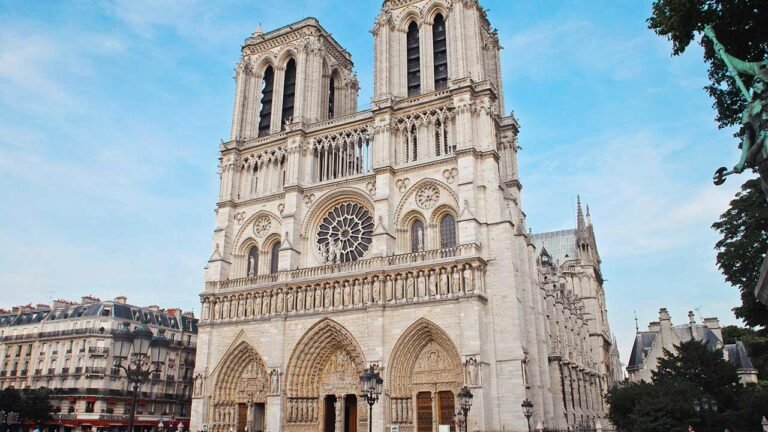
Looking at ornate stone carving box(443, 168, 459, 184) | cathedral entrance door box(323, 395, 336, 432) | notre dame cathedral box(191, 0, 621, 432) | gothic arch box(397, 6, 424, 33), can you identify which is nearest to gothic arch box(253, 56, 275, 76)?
notre dame cathedral box(191, 0, 621, 432)

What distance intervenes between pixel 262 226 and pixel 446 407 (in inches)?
548

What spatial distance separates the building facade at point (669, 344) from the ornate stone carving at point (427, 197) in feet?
70.4

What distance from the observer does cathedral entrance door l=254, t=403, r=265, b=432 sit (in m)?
29.1

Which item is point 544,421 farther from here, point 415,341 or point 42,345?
point 42,345

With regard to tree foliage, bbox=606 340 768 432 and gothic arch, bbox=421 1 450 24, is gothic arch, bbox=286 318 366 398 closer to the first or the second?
tree foliage, bbox=606 340 768 432

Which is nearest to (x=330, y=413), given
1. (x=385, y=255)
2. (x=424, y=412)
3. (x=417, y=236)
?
(x=424, y=412)

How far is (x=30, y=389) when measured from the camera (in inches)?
1454

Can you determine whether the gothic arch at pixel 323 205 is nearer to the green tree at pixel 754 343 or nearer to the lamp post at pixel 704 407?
the lamp post at pixel 704 407

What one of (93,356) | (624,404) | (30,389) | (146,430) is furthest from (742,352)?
(30,389)

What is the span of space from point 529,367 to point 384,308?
6.64 meters

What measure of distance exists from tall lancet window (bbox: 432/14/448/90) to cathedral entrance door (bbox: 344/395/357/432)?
51.9ft

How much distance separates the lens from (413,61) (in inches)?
1272

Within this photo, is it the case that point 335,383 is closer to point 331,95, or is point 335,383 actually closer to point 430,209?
point 430,209

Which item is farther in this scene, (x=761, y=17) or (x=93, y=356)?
(x=93, y=356)
